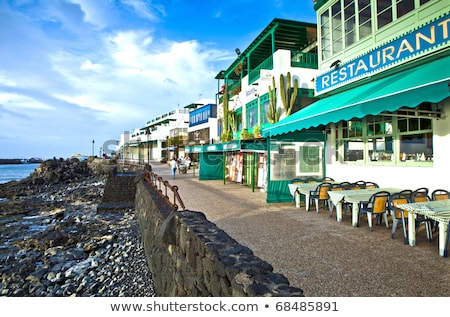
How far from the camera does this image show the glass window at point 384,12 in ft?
24.2

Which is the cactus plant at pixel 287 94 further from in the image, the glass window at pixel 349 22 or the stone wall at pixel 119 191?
the stone wall at pixel 119 191

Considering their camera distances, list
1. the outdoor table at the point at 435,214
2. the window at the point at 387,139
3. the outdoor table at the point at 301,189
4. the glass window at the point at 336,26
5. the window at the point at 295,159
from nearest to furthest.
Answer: the outdoor table at the point at 435,214 → the window at the point at 387,139 → the outdoor table at the point at 301,189 → the glass window at the point at 336,26 → the window at the point at 295,159

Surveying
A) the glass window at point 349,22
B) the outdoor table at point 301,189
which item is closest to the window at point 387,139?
the outdoor table at point 301,189

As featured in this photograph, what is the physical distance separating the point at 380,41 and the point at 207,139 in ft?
82.1

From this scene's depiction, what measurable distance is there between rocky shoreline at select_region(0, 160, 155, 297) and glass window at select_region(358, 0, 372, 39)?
9.60m

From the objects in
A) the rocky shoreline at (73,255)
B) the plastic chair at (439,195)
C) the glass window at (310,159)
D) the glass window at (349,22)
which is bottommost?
the rocky shoreline at (73,255)

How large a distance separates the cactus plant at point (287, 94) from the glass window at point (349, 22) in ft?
9.18

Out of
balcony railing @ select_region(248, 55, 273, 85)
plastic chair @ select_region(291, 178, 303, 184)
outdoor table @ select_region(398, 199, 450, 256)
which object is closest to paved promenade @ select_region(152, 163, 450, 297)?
outdoor table @ select_region(398, 199, 450, 256)

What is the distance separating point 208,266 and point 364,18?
28.6ft

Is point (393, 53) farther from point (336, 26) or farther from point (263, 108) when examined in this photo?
point (263, 108)

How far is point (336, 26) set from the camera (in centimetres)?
936

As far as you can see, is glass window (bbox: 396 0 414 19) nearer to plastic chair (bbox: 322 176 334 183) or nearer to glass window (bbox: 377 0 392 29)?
glass window (bbox: 377 0 392 29)

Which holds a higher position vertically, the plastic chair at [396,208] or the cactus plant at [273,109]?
the cactus plant at [273,109]
